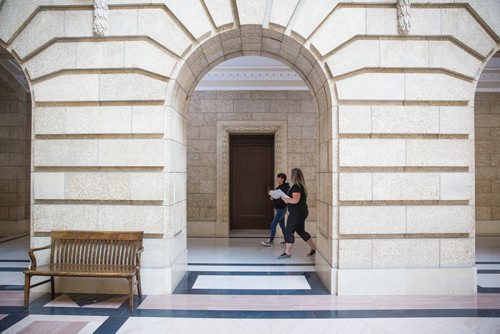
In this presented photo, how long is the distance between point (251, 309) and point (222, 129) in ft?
18.0

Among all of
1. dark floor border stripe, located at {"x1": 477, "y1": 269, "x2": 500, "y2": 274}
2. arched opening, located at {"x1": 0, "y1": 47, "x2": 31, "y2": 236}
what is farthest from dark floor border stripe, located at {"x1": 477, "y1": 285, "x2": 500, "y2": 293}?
arched opening, located at {"x1": 0, "y1": 47, "x2": 31, "y2": 236}

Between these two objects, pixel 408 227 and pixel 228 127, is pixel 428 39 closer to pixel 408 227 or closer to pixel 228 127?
pixel 408 227

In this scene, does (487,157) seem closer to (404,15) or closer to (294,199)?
(294,199)

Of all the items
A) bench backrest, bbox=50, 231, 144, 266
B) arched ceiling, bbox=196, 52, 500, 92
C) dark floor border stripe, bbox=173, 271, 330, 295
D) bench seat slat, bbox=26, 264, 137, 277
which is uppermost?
arched ceiling, bbox=196, 52, 500, 92

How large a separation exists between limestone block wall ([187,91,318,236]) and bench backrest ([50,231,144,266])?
4253 mm

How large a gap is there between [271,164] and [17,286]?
252 inches

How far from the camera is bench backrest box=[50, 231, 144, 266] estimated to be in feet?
14.0

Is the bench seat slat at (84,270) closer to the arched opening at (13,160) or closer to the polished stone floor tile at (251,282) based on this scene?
the polished stone floor tile at (251,282)

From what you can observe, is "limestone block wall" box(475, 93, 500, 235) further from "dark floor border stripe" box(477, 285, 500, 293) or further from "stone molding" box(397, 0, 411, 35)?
"stone molding" box(397, 0, 411, 35)

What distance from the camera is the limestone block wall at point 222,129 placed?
8586 mm

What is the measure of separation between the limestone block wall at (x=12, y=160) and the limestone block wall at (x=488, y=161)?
40.4 ft

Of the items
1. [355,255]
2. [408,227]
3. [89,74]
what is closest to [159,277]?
[355,255]

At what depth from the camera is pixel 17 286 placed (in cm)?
465

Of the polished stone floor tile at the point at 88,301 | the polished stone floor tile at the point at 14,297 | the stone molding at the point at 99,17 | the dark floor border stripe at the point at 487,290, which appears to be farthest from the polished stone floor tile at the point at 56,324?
the dark floor border stripe at the point at 487,290
